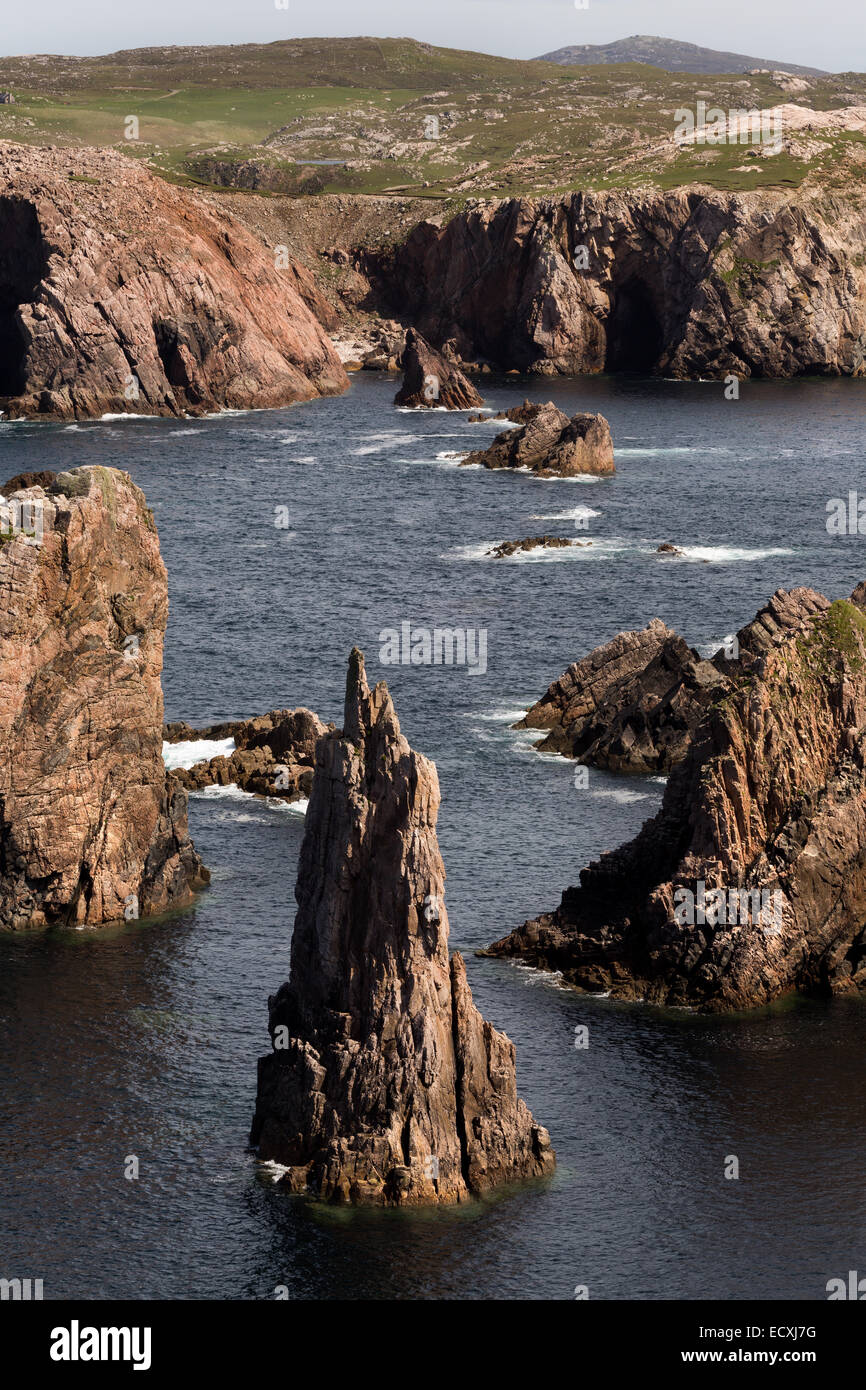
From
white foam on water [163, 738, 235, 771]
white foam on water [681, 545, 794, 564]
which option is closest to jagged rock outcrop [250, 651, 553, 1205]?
white foam on water [163, 738, 235, 771]

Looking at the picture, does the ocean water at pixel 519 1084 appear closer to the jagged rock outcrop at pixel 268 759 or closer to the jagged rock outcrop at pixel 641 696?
the jagged rock outcrop at pixel 268 759

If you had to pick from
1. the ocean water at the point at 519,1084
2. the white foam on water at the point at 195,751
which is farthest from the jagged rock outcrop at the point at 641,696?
the white foam on water at the point at 195,751

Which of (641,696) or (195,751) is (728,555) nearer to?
(641,696)

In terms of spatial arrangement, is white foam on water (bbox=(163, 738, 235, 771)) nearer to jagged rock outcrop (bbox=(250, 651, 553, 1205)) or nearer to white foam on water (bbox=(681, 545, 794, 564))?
jagged rock outcrop (bbox=(250, 651, 553, 1205))

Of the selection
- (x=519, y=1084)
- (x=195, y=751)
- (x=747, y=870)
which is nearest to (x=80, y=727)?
(x=195, y=751)
